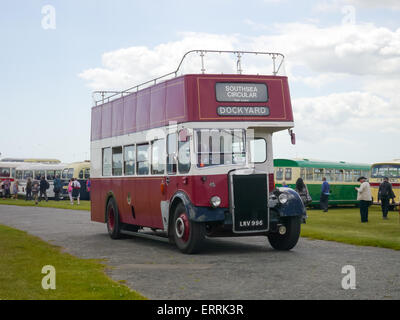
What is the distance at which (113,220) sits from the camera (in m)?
18.9

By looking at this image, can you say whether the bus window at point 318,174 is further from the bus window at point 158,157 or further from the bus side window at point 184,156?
the bus side window at point 184,156

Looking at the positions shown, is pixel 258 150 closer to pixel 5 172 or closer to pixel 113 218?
pixel 113 218

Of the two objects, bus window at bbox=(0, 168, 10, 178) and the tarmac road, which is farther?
bus window at bbox=(0, 168, 10, 178)

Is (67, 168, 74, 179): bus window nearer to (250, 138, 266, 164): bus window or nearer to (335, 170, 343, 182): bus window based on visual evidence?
(335, 170, 343, 182): bus window

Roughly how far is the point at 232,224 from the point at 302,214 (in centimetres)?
169

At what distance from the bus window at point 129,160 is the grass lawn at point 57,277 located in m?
2.99

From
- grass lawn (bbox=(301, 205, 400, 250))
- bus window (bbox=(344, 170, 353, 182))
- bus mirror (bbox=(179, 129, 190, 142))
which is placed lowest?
grass lawn (bbox=(301, 205, 400, 250))

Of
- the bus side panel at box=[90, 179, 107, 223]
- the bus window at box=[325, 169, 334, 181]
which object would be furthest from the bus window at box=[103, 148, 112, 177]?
the bus window at box=[325, 169, 334, 181]

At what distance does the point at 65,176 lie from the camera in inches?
2138

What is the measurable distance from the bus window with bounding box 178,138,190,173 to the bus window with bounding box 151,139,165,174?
0.99 metres

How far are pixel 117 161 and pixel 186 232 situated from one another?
17.1ft

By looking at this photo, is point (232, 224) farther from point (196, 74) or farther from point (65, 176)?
point (65, 176)

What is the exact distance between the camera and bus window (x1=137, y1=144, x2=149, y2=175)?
16531 mm
